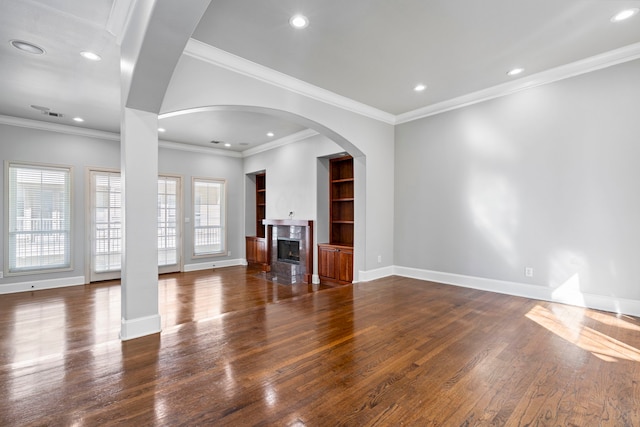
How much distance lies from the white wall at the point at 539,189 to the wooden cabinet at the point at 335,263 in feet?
3.89

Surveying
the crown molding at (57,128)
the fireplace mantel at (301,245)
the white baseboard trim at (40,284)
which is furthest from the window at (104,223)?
the fireplace mantel at (301,245)

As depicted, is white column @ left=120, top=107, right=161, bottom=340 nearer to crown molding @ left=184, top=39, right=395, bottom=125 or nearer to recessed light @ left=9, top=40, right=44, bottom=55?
crown molding @ left=184, top=39, right=395, bottom=125

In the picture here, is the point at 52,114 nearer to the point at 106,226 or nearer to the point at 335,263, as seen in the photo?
the point at 106,226

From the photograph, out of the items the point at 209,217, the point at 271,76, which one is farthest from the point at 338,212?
the point at 209,217

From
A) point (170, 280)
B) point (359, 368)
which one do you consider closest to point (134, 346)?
point (359, 368)

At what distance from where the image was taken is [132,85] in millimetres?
2465

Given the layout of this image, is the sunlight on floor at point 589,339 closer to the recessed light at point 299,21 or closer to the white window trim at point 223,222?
the recessed light at point 299,21

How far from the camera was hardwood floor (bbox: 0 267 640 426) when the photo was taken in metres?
1.69

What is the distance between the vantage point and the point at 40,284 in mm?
5570

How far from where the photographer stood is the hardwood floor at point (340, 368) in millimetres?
1689

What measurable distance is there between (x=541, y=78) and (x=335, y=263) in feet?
14.0

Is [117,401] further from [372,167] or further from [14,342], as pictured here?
[372,167]

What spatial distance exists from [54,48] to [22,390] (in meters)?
3.30

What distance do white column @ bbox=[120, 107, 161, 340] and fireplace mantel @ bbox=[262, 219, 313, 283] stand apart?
3611 mm
